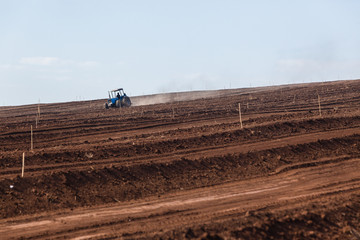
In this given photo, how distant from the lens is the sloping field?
1170cm

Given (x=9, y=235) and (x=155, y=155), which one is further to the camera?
(x=155, y=155)

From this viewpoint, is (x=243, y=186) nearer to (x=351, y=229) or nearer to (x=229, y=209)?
(x=229, y=209)

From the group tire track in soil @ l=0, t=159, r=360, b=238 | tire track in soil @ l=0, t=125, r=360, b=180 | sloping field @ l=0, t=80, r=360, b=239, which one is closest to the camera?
sloping field @ l=0, t=80, r=360, b=239

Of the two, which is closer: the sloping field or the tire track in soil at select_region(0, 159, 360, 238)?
the sloping field

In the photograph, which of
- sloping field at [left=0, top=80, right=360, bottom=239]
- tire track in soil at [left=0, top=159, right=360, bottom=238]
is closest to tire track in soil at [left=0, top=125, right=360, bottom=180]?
sloping field at [left=0, top=80, right=360, bottom=239]

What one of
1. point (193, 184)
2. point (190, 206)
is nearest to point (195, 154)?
point (193, 184)

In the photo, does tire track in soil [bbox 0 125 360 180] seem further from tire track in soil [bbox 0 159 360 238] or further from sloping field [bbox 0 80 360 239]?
tire track in soil [bbox 0 159 360 238]

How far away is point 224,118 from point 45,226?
2243 cm

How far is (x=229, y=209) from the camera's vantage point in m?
13.4

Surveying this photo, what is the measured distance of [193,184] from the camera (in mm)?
17406

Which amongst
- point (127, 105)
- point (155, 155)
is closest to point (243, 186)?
point (155, 155)

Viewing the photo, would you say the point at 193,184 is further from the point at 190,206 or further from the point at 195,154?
the point at 195,154

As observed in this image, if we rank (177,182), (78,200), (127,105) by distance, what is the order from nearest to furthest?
(78,200) → (177,182) → (127,105)

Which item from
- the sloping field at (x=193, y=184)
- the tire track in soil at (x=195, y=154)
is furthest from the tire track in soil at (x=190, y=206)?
the tire track in soil at (x=195, y=154)
